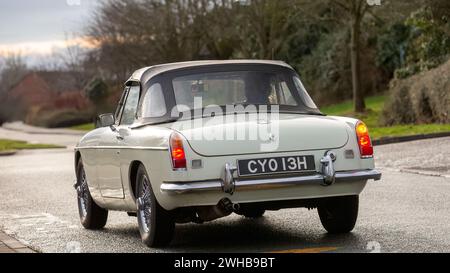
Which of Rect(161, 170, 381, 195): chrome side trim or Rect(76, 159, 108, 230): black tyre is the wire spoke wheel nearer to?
Rect(76, 159, 108, 230): black tyre

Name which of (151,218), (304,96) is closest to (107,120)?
(151,218)

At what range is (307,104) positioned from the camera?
→ 9.98 metres

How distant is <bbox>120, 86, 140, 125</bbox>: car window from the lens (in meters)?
10.3

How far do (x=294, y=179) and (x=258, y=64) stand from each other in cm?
186

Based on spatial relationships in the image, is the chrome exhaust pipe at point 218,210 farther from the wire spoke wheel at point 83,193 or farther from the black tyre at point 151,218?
the wire spoke wheel at point 83,193

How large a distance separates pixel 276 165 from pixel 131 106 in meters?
2.23

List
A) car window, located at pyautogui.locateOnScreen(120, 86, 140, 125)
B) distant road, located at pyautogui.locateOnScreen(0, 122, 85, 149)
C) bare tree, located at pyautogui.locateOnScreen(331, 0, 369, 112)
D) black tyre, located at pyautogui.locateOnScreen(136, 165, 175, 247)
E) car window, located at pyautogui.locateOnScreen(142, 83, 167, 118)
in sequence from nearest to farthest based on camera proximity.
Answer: black tyre, located at pyautogui.locateOnScreen(136, 165, 175, 247)
car window, located at pyautogui.locateOnScreen(142, 83, 167, 118)
car window, located at pyautogui.locateOnScreen(120, 86, 140, 125)
bare tree, located at pyautogui.locateOnScreen(331, 0, 369, 112)
distant road, located at pyautogui.locateOnScreen(0, 122, 85, 149)

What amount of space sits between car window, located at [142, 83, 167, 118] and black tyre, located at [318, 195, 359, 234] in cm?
170

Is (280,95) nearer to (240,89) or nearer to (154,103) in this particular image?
(240,89)

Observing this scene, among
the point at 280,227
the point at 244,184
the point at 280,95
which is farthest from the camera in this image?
the point at 280,227

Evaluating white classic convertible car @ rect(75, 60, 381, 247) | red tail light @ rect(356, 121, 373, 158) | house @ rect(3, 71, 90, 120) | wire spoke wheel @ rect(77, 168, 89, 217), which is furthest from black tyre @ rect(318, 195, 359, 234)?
house @ rect(3, 71, 90, 120)

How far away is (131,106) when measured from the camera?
10438 mm
